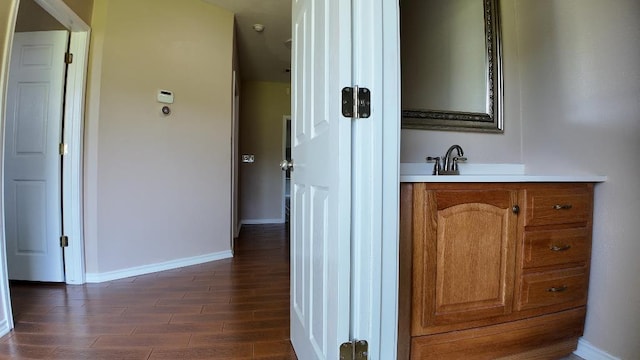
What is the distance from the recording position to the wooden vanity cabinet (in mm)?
973

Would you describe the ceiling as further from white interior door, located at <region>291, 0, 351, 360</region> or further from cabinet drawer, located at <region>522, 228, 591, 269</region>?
cabinet drawer, located at <region>522, 228, 591, 269</region>

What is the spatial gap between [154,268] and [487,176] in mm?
2618

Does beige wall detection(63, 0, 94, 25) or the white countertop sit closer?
the white countertop

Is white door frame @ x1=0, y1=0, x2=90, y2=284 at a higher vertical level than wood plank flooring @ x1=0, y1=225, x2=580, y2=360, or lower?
higher

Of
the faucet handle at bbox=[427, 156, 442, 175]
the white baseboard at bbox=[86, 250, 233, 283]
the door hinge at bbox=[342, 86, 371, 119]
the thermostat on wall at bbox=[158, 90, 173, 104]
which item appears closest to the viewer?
the door hinge at bbox=[342, 86, 371, 119]

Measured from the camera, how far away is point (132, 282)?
2211mm

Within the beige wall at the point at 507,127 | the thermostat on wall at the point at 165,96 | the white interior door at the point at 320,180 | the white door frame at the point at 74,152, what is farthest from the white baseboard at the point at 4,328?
the beige wall at the point at 507,127

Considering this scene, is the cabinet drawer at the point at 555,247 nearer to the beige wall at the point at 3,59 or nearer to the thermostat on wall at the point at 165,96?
the beige wall at the point at 3,59

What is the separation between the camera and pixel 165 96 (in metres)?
2.49

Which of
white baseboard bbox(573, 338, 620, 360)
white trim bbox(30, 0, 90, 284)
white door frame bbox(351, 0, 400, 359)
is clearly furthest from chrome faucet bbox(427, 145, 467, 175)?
white trim bbox(30, 0, 90, 284)

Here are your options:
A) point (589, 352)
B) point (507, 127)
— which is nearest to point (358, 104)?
point (507, 127)

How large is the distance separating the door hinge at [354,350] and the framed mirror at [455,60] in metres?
1.19

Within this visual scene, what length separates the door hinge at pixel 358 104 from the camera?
0.78 meters

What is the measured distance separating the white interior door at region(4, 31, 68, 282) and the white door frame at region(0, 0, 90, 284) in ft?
0.17
